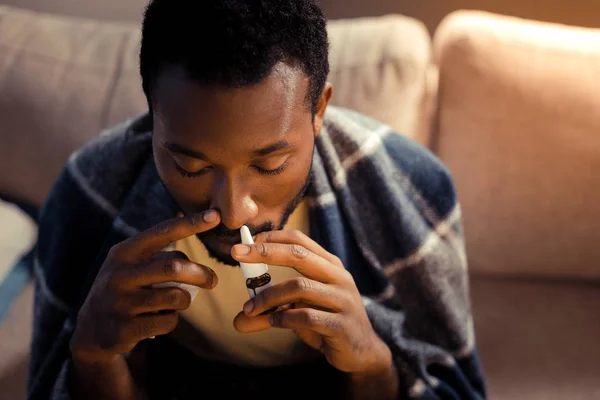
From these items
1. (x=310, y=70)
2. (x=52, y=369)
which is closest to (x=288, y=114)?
(x=310, y=70)

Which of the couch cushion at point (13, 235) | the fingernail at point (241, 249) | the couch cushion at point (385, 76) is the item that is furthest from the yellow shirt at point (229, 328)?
the couch cushion at point (13, 235)

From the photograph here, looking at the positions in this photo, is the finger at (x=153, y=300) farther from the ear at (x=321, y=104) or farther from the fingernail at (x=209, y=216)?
the ear at (x=321, y=104)

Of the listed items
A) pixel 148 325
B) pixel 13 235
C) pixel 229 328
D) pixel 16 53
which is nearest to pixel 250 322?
pixel 148 325

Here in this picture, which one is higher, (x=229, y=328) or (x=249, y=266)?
(x=249, y=266)

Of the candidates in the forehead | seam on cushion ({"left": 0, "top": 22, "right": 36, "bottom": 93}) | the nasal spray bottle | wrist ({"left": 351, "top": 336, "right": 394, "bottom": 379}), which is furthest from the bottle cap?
seam on cushion ({"left": 0, "top": 22, "right": 36, "bottom": 93})

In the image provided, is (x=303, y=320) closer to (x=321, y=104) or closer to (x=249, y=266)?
(x=249, y=266)

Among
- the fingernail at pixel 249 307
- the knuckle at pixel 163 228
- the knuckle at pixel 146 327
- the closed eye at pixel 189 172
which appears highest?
the closed eye at pixel 189 172

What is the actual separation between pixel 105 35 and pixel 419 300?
0.85 meters

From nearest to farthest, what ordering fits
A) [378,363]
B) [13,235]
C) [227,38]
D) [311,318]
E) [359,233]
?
[227,38] → [311,318] → [378,363] → [359,233] → [13,235]

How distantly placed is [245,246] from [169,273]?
0.31 feet

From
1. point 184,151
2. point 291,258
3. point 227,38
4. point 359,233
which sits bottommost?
point 359,233

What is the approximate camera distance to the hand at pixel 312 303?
0.72 metres

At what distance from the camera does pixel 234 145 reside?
0.67 meters

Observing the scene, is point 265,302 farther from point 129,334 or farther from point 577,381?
point 577,381
